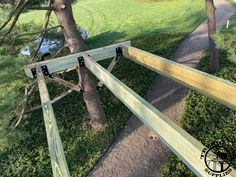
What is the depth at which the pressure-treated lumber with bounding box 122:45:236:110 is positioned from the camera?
358cm

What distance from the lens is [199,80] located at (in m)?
4.09

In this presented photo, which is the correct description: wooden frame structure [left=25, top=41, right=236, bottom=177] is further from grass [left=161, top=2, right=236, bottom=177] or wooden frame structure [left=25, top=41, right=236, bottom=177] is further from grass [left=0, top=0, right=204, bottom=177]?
grass [left=161, top=2, right=236, bottom=177]

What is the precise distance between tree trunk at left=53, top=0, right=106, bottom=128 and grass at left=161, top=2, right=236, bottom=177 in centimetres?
283

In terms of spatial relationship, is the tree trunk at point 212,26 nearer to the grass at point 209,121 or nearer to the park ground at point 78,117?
the park ground at point 78,117

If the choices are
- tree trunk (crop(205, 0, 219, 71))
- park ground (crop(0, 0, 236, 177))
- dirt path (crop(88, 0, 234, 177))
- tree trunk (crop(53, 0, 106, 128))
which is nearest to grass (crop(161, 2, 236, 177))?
park ground (crop(0, 0, 236, 177))

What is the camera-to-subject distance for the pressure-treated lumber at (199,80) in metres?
3.58

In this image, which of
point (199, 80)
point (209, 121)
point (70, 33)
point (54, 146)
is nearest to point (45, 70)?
point (70, 33)

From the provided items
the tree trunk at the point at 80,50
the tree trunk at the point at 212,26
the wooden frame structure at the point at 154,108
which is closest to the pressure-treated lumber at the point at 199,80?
the wooden frame structure at the point at 154,108

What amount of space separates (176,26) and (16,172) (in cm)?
1468

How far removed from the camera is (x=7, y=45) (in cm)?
865

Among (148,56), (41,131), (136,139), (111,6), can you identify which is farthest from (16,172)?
(111,6)

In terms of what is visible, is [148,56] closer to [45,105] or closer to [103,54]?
[103,54]

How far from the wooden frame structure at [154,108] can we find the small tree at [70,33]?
172cm

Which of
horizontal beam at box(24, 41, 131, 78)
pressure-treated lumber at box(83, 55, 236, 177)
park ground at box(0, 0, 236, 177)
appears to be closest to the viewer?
pressure-treated lumber at box(83, 55, 236, 177)
